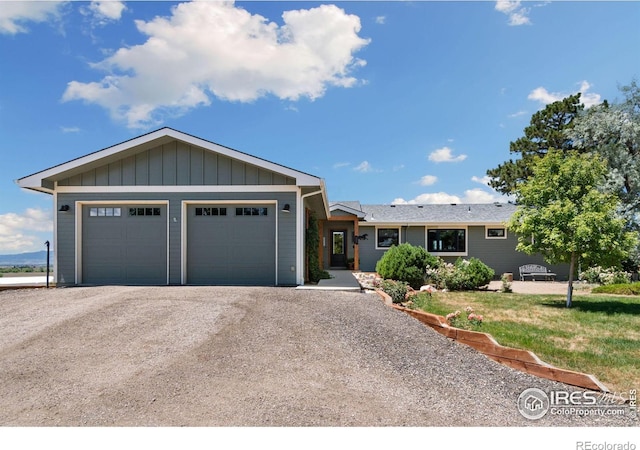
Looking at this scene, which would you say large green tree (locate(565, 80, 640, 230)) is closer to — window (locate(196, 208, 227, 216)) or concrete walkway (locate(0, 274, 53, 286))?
window (locate(196, 208, 227, 216))

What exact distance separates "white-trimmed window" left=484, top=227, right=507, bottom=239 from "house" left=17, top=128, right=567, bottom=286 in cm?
1227

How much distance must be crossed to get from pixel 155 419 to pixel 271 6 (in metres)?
8.55

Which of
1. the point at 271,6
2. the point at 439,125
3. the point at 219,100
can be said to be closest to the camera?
the point at 271,6

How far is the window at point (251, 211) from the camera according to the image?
11406 mm

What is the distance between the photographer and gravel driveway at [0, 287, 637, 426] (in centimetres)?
357

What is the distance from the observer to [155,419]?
11.3 feet

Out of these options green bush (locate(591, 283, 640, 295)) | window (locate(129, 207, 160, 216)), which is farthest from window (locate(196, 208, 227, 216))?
green bush (locate(591, 283, 640, 295))

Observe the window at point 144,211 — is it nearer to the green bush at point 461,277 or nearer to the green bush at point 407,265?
the green bush at point 407,265

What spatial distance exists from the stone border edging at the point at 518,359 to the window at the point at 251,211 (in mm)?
6232

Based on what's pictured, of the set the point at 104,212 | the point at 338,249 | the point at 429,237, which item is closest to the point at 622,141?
the point at 429,237

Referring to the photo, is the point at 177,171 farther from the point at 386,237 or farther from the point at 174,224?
the point at 386,237

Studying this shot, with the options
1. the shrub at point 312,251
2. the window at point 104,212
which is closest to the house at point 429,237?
the shrub at point 312,251

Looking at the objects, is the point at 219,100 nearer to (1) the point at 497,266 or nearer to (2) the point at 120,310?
(2) the point at 120,310
